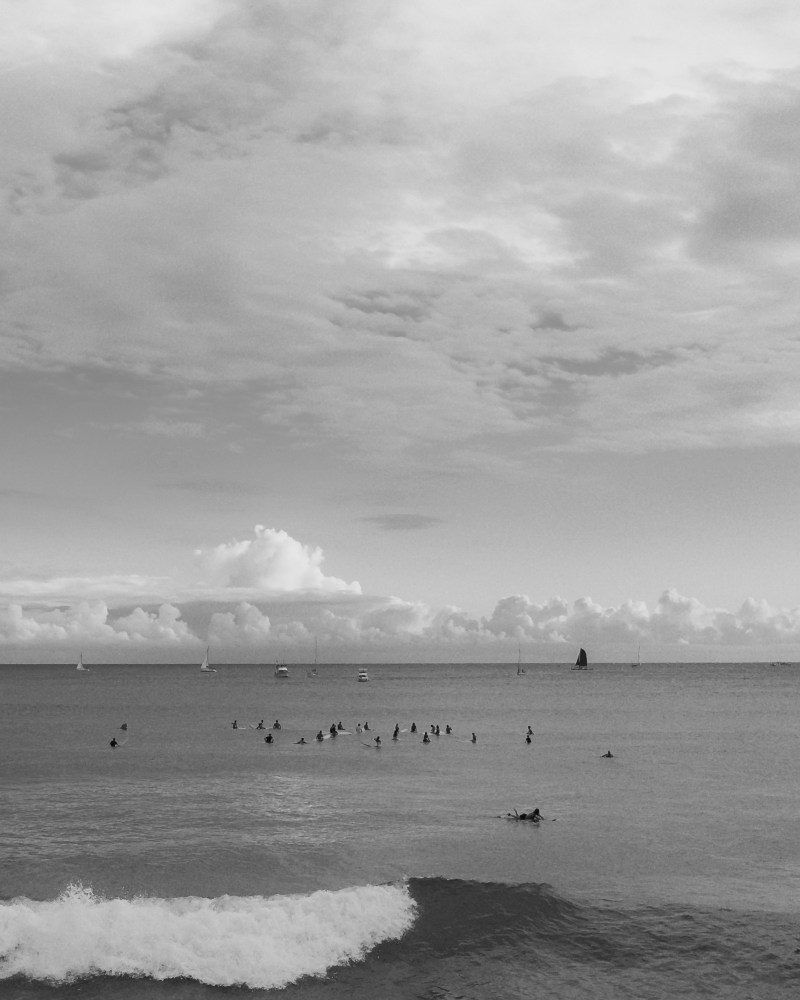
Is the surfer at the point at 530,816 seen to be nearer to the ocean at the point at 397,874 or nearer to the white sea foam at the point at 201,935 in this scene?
the ocean at the point at 397,874

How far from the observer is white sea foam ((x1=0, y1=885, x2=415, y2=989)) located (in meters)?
29.2

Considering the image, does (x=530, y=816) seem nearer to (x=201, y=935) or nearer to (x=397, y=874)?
(x=397, y=874)

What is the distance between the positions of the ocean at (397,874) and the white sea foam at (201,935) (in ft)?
0.26

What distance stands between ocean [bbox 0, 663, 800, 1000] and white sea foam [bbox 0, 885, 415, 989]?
0.08 metres

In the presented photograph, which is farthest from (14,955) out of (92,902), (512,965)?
(512,965)

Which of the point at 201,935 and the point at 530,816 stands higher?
the point at 530,816

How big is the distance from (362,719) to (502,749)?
44668 millimetres

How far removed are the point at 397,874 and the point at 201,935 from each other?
35.8ft

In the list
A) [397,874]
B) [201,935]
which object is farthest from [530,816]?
[201,935]

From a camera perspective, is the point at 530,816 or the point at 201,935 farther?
the point at 530,816

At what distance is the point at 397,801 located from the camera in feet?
187

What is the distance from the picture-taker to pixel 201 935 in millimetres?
31000

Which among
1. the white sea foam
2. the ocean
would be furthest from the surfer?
Result: the white sea foam

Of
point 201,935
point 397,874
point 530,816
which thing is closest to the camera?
point 201,935
